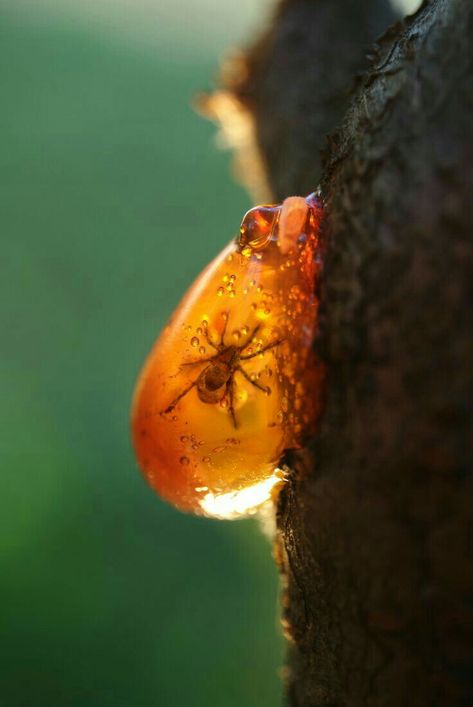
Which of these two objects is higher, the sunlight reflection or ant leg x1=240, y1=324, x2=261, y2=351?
ant leg x1=240, y1=324, x2=261, y2=351

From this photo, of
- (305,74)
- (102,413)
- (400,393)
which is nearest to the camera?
(400,393)

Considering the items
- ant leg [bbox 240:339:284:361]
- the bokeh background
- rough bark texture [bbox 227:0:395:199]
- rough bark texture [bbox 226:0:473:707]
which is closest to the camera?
rough bark texture [bbox 226:0:473:707]

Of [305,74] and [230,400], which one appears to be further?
[305,74]

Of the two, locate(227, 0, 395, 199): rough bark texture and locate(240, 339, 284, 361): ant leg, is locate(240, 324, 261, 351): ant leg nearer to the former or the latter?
locate(240, 339, 284, 361): ant leg

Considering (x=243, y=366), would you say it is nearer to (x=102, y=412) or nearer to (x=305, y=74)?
(x=305, y=74)

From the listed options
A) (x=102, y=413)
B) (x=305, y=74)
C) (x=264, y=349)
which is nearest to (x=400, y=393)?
(x=264, y=349)

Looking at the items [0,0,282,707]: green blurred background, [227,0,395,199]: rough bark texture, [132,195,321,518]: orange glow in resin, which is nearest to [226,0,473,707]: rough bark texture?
[132,195,321,518]: orange glow in resin
